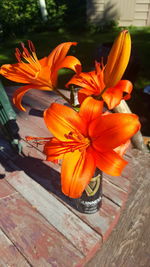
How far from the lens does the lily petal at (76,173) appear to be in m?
0.68

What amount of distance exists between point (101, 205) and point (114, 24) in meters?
5.49

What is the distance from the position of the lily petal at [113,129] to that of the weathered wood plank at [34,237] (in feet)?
2.13

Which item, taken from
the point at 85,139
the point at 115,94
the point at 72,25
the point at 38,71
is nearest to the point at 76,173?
the point at 85,139

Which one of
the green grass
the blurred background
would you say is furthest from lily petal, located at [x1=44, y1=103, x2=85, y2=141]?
the blurred background

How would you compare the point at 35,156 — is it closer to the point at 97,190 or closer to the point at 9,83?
the point at 97,190

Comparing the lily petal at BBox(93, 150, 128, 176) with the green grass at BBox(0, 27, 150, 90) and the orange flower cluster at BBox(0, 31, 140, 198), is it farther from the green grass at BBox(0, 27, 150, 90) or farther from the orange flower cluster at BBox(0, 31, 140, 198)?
the green grass at BBox(0, 27, 150, 90)

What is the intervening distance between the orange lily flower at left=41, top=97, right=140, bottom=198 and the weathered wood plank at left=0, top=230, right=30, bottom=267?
57 centimetres

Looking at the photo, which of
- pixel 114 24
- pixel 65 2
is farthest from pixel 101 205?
pixel 65 2

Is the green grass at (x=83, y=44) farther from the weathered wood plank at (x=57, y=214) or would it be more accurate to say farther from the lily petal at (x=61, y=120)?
the lily petal at (x=61, y=120)

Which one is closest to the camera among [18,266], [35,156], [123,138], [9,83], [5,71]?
[123,138]

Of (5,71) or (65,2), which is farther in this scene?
(65,2)

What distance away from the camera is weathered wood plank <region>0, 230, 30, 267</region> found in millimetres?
1037

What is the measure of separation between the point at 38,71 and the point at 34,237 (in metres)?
0.79

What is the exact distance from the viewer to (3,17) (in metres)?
5.61
